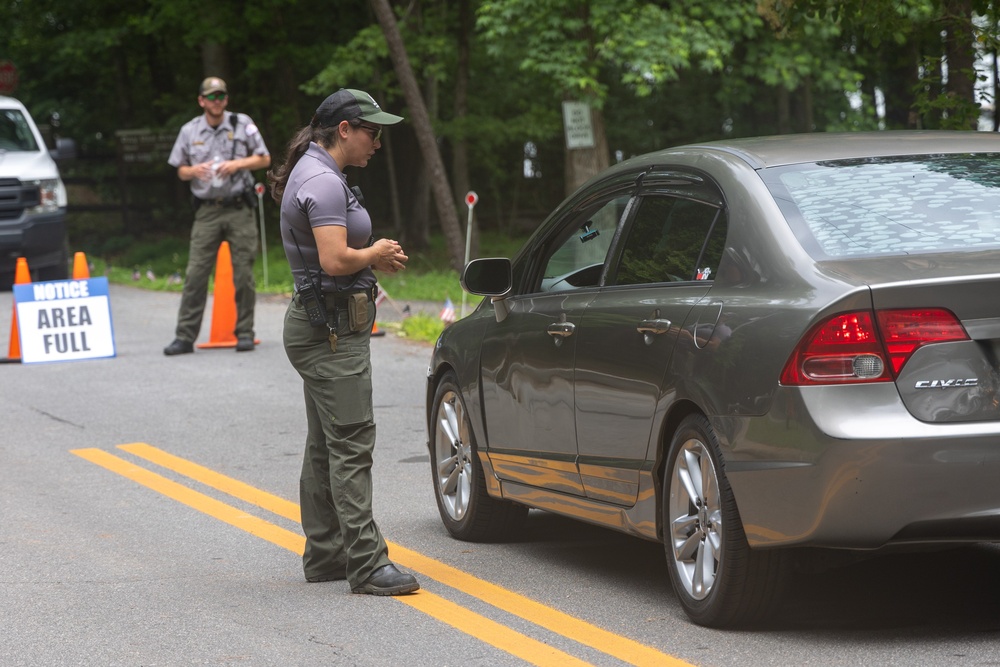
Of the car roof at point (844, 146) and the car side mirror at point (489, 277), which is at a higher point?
the car roof at point (844, 146)

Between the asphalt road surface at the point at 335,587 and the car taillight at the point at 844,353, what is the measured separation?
33.5 inches

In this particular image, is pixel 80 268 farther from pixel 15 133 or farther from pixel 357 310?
pixel 357 310

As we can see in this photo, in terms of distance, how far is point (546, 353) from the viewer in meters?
6.26

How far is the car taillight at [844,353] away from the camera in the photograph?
472 cm

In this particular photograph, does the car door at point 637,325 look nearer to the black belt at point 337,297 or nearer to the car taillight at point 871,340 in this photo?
the car taillight at point 871,340

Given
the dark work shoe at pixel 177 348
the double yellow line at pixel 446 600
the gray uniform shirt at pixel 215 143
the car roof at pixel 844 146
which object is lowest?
the double yellow line at pixel 446 600

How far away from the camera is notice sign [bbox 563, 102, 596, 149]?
2059 centimetres

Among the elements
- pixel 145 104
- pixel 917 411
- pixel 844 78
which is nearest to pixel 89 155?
pixel 145 104

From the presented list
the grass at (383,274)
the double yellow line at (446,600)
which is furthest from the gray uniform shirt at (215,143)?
the double yellow line at (446,600)

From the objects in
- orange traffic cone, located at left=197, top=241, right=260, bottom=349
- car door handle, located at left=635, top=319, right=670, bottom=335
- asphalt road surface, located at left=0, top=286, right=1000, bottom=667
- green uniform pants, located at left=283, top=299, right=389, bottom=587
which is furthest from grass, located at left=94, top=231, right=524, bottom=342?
car door handle, located at left=635, top=319, right=670, bottom=335

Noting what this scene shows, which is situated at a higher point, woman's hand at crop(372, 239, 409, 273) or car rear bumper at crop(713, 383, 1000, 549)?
woman's hand at crop(372, 239, 409, 273)

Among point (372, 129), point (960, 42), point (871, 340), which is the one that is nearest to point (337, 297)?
point (372, 129)

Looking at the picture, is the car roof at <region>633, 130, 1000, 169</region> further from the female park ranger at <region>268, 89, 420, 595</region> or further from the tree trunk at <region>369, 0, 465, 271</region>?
the tree trunk at <region>369, 0, 465, 271</region>

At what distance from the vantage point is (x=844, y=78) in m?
24.8
